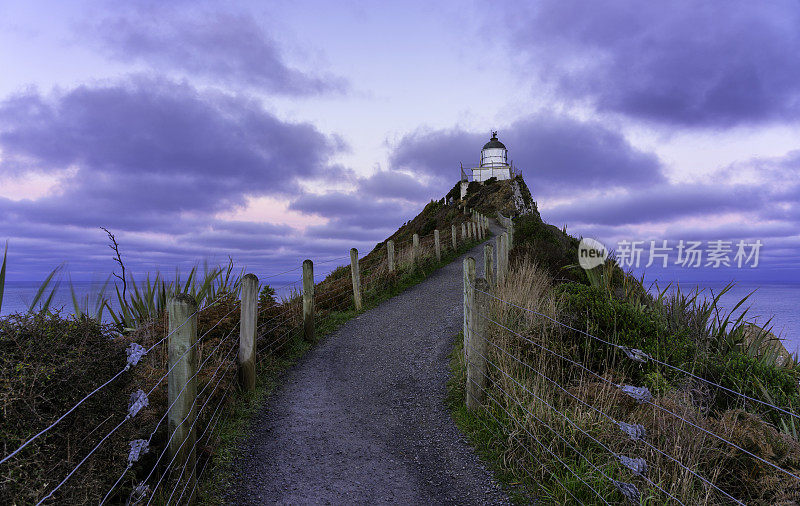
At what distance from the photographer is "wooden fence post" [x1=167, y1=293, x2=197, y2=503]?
146 inches

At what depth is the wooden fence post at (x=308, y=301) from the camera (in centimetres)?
838

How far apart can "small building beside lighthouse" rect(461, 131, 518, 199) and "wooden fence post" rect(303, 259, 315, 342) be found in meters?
56.0

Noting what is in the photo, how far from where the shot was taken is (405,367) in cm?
710

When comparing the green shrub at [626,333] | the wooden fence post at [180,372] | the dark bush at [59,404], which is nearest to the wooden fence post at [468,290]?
the green shrub at [626,333]

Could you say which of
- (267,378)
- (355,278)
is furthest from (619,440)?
(355,278)

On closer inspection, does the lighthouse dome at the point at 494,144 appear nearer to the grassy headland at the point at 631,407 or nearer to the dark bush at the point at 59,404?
the grassy headland at the point at 631,407

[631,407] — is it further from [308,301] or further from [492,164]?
[492,164]

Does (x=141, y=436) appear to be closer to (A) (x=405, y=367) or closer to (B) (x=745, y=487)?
(A) (x=405, y=367)

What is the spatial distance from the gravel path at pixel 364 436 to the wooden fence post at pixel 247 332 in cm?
43

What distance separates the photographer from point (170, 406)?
371 centimetres

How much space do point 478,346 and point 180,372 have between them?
3.05 metres

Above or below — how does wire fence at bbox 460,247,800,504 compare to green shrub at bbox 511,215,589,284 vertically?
below

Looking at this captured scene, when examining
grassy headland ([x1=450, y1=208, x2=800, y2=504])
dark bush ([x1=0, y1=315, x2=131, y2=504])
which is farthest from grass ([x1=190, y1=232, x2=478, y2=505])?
grassy headland ([x1=450, y1=208, x2=800, y2=504])

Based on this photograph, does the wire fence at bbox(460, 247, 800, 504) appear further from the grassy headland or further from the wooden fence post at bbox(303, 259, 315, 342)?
the wooden fence post at bbox(303, 259, 315, 342)
